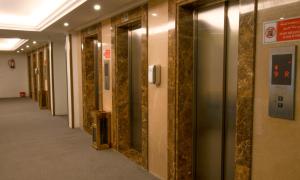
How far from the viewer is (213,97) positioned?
3424 mm

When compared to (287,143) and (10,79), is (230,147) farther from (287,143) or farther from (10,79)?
(10,79)

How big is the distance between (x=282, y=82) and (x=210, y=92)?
4.25 ft

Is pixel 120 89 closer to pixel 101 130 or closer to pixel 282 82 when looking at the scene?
pixel 101 130

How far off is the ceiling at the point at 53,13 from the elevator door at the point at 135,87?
2.05 ft

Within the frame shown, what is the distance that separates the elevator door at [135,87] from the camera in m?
5.04

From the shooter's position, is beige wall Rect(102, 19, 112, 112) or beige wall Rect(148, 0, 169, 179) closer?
beige wall Rect(148, 0, 169, 179)

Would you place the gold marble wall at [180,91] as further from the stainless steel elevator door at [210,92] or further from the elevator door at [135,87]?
the elevator door at [135,87]

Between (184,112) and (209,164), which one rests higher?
(184,112)

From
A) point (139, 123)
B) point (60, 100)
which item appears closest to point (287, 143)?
point (139, 123)

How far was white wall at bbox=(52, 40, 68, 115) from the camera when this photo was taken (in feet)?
32.4

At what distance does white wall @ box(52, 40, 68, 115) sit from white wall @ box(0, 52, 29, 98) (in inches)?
309

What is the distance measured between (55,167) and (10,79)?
44.8ft

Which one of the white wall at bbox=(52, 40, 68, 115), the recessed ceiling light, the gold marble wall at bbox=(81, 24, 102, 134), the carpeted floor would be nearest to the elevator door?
the carpeted floor

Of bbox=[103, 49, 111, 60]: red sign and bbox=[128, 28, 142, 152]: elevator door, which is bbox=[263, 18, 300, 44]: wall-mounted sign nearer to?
bbox=[128, 28, 142, 152]: elevator door
